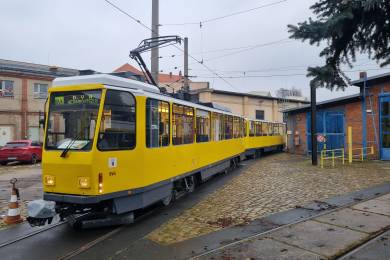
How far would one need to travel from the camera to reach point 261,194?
10.5m

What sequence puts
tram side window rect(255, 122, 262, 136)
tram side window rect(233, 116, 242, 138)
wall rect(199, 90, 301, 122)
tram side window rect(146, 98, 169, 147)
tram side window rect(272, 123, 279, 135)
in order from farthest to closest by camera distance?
wall rect(199, 90, 301, 122)
tram side window rect(272, 123, 279, 135)
tram side window rect(255, 122, 262, 136)
tram side window rect(233, 116, 242, 138)
tram side window rect(146, 98, 169, 147)

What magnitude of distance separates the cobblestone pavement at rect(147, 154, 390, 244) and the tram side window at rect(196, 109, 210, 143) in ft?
5.52

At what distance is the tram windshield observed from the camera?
6.62 m

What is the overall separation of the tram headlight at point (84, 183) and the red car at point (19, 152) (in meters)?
16.8

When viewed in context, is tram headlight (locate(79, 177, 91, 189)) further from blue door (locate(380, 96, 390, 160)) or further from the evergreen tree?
blue door (locate(380, 96, 390, 160))

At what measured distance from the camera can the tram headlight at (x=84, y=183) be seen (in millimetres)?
6363

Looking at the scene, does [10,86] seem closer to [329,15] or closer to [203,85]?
[203,85]

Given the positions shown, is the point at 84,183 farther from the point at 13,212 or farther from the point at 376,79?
the point at 376,79

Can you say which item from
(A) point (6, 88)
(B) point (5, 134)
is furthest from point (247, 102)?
(B) point (5, 134)

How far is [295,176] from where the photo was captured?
14203mm

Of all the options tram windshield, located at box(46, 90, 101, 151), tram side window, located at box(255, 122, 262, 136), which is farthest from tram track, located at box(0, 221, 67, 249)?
tram side window, located at box(255, 122, 262, 136)

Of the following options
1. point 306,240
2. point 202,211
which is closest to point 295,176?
point 202,211

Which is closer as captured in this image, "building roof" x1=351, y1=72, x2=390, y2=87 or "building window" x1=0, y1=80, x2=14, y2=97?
"building roof" x1=351, y1=72, x2=390, y2=87

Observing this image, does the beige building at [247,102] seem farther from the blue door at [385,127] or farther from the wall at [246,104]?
the blue door at [385,127]
